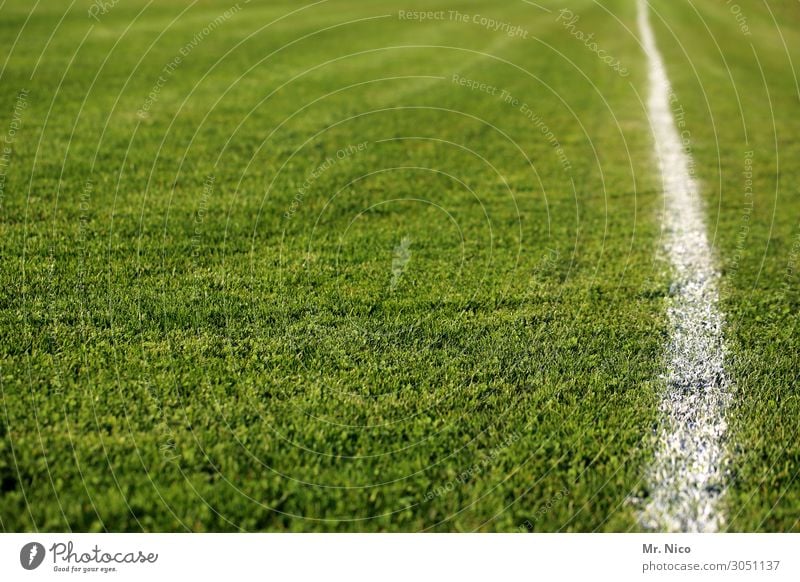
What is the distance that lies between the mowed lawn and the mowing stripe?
4.3 inches

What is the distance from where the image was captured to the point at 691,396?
436 cm

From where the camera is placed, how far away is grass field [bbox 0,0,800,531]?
3.51 metres

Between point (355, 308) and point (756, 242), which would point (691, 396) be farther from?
point (756, 242)

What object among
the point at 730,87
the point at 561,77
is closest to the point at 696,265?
the point at 561,77

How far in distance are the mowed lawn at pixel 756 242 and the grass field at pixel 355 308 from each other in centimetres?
3

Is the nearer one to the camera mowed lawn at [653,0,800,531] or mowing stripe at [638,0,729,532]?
mowing stripe at [638,0,729,532]
